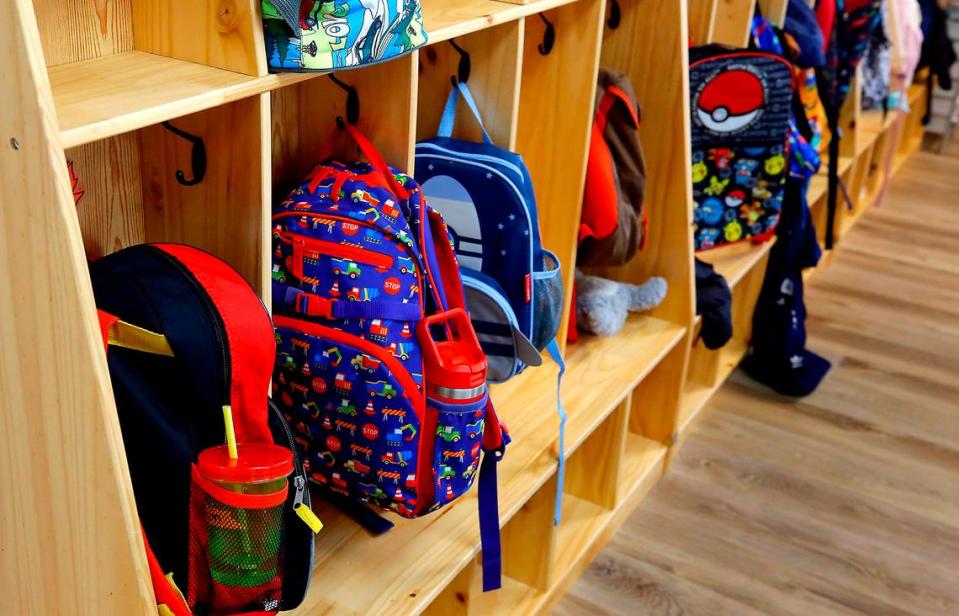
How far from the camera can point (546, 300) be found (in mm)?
1647

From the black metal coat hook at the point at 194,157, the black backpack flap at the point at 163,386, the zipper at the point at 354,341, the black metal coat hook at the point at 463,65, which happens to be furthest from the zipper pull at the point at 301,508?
the black metal coat hook at the point at 463,65

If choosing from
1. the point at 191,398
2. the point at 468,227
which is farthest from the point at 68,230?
the point at 468,227

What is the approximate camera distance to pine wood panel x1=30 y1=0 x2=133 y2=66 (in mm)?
1062

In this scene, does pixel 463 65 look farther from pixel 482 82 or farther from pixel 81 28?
pixel 81 28

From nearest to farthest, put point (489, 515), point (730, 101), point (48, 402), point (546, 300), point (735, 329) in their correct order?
point (48, 402) → point (489, 515) → point (546, 300) → point (730, 101) → point (735, 329)

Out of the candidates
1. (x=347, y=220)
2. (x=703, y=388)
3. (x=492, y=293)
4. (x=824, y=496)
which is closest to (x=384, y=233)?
(x=347, y=220)

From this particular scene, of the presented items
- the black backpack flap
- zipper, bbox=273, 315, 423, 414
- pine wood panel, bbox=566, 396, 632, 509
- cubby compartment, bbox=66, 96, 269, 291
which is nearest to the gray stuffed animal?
pine wood panel, bbox=566, 396, 632, 509

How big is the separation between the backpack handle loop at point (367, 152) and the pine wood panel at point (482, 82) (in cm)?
26

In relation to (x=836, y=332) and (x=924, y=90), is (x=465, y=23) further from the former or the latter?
(x=924, y=90)

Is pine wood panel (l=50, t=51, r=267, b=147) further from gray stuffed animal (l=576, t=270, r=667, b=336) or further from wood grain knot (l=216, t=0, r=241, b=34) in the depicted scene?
gray stuffed animal (l=576, t=270, r=667, b=336)

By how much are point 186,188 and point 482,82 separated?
0.53 m

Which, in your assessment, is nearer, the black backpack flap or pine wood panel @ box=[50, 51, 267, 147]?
pine wood panel @ box=[50, 51, 267, 147]

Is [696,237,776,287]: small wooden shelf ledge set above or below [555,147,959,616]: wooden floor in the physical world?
above

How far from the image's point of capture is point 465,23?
52.4 inches
